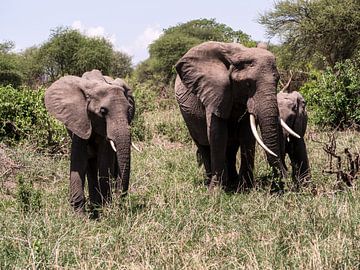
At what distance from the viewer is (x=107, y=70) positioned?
117 ft

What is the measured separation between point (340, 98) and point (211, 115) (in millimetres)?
6944

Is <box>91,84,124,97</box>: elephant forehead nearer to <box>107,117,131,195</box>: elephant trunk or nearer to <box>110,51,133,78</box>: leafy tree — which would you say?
<box>107,117,131,195</box>: elephant trunk

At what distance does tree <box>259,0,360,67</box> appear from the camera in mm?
23469

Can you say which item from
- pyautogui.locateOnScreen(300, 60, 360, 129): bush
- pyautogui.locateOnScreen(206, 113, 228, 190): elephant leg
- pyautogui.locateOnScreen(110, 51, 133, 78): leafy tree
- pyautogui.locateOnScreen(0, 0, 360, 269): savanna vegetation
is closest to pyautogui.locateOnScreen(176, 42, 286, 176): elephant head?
pyautogui.locateOnScreen(206, 113, 228, 190): elephant leg

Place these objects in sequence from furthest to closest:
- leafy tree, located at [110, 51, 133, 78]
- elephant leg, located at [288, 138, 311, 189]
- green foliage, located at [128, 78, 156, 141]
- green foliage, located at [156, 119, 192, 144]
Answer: leafy tree, located at [110, 51, 133, 78], green foliage, located at [128, 78, 156, 141], green foliage, located at [156, 119, 192, 144], elephant leg, located at [288, 138, 311, 189]

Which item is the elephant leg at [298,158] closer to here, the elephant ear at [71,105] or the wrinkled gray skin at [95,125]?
the wrinkled gray skin at [95,125]

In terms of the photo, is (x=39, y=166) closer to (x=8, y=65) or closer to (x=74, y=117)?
(x=74, y=117)

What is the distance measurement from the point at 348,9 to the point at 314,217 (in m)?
19.8

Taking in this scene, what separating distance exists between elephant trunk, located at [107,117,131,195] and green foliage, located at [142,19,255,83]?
24172 mm

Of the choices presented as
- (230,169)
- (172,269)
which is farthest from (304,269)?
(230,169)

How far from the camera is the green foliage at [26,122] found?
1050 centimetres

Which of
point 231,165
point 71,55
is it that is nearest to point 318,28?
point 71,55

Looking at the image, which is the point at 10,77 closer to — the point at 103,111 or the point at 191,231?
the point at 103,111

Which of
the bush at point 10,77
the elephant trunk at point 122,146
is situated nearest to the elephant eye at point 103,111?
the elephant trunk at point 122,146
